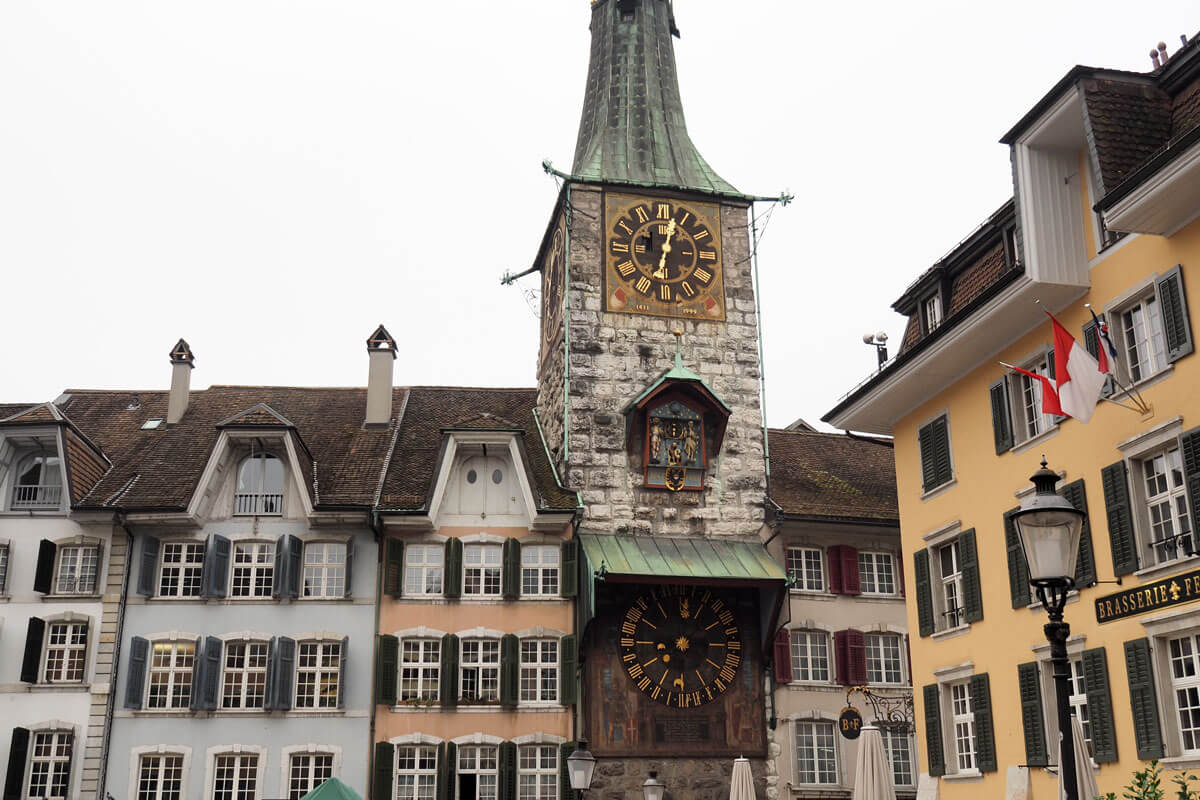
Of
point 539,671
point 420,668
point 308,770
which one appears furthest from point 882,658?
point 308,770

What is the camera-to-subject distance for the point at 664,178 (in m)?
38.8

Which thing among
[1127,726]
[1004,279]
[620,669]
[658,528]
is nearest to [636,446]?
[658,528]

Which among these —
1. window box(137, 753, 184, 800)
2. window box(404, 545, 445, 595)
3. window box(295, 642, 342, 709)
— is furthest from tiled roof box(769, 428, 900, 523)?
window box(137, 753, 184, 800)

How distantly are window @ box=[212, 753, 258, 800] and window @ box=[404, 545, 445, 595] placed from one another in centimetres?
553

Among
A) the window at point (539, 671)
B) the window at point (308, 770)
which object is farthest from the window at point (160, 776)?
the window at point (539, 671)

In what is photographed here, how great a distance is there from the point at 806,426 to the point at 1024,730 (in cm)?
2358

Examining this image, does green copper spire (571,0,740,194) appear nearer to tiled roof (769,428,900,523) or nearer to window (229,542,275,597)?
tiled roof (769,428,900,523)

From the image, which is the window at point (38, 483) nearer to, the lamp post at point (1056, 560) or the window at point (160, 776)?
the window at point (160, 776)

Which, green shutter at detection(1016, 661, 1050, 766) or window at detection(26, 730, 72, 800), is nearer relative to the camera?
green shutter at detection(1016, 661, 1050, 766)

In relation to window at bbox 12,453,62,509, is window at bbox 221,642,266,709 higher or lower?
lower

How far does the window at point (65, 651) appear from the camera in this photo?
32.4 meters

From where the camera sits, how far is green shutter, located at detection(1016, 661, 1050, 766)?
19953mm

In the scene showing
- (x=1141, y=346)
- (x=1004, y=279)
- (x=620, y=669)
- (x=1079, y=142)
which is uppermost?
(x=1079, y=142)

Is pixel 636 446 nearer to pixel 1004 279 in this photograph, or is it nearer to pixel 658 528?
pixel 658 528
